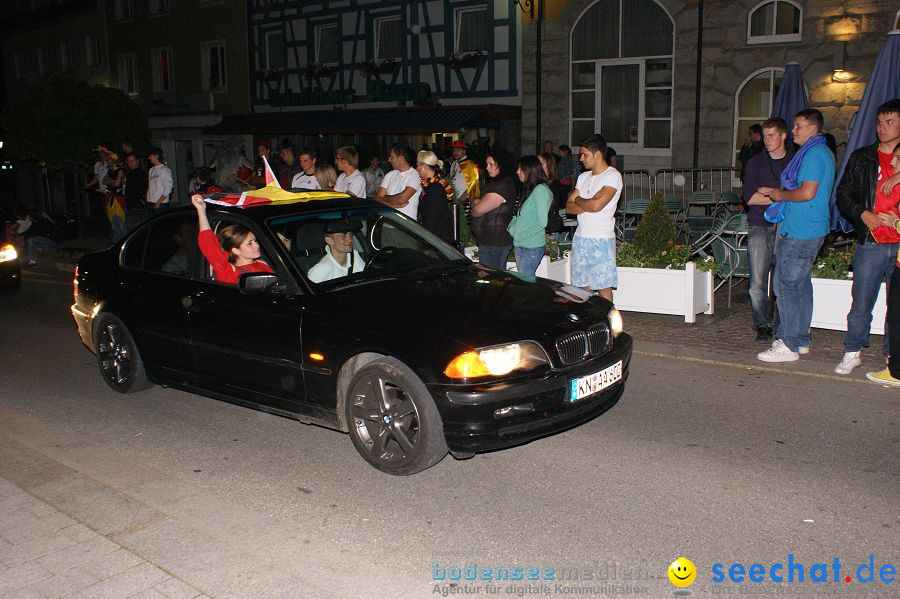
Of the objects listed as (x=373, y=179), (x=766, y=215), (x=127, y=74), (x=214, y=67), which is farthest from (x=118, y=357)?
(x=127, y=74)

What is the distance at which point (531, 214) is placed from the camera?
8805 mm

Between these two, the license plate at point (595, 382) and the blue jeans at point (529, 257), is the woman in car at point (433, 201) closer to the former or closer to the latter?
the blue jeans at point (529, 257)

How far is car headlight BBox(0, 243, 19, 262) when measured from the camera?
13023 millimetres

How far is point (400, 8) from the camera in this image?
25406 millimetres

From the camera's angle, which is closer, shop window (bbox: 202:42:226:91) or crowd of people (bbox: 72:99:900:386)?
crowd of people (bbox: 72:99:900:386)

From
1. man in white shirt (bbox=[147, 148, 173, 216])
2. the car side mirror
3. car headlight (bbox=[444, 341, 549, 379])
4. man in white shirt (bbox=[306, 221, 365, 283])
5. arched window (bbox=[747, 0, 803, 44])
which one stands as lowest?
car headlight (bbox=[444, 341, 549, 379])

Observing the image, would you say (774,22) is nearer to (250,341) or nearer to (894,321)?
(894,321)

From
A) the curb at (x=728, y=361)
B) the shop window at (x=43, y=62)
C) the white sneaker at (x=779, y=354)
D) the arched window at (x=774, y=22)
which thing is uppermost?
the shop window at (x=43, y=62)

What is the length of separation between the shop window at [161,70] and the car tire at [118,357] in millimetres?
30116

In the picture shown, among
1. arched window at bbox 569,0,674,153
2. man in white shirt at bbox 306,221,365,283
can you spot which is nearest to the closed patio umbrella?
man in white shirt at bbox 306,221,365,283

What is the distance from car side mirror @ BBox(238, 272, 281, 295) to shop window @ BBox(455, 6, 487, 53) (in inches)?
756

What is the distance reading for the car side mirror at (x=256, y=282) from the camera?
550cm

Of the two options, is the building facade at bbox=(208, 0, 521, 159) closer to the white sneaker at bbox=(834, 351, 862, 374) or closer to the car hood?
the white sneaker at bbox=(834, 351, 862, 374)

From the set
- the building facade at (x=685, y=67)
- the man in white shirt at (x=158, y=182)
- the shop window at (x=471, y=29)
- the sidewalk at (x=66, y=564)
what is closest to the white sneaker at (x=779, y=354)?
the sidewalk at (x=66, y=564)
